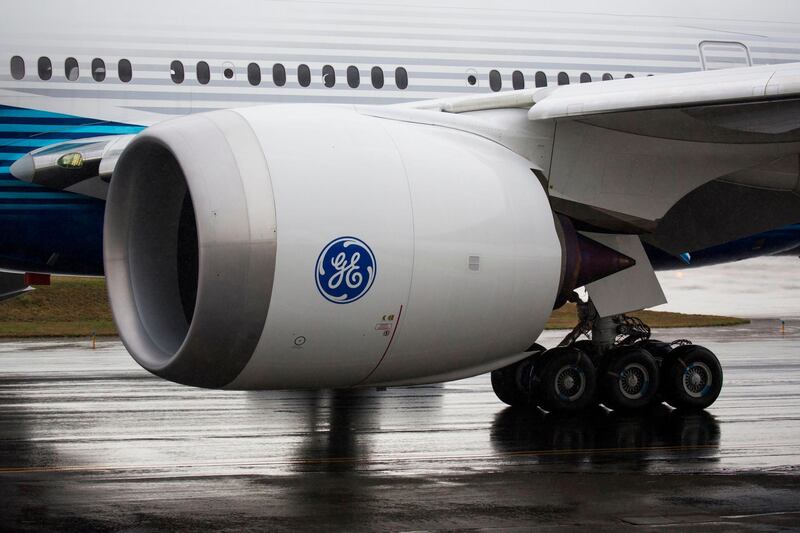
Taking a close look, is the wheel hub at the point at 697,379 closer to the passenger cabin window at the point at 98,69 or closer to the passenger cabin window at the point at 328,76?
the passenger cabin window at the point at 328,76

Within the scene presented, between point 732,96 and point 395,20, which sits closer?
point 732,96

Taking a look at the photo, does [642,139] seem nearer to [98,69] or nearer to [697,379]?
[697,379]

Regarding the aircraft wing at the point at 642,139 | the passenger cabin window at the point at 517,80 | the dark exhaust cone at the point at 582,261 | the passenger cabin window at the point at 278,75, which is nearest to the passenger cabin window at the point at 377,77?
the passenger cabin window at the point at 278,75

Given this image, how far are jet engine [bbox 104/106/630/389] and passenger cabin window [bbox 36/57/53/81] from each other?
3284 mm

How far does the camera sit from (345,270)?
7.07 meters

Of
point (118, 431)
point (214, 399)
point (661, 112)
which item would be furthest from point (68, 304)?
point (661, 112)

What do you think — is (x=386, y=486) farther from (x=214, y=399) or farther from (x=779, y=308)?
(x=779, y=308)

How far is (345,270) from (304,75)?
188 inches

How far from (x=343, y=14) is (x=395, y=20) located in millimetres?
531

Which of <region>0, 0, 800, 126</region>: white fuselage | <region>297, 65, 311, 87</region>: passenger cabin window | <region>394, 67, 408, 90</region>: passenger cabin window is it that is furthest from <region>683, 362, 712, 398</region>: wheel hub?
<region>297, 65, 311, 87</region>: passenger cabin window

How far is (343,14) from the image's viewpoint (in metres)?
11.6

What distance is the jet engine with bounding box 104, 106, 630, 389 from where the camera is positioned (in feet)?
22.7

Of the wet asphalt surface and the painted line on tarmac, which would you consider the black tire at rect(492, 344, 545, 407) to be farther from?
the painted line on tarmac

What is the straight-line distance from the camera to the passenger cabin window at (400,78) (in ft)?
38.3
